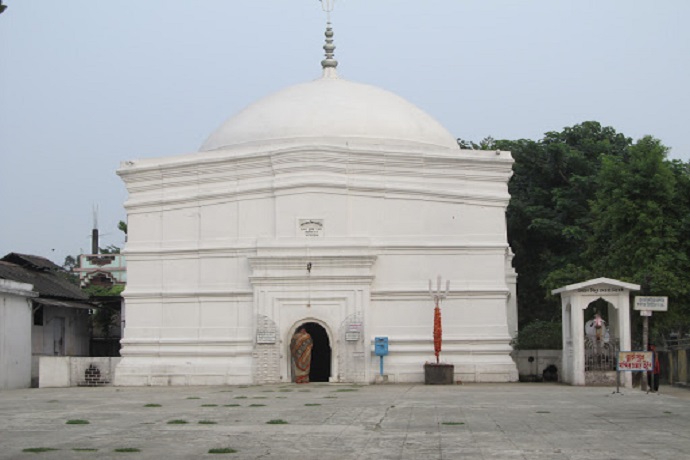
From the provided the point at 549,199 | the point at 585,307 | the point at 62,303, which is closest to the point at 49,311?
the point at 62,303

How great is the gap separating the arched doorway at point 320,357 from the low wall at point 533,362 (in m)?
5.92

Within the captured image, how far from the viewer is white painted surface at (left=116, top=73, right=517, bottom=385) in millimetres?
29688

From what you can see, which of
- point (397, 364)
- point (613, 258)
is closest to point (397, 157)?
point (397, 364)

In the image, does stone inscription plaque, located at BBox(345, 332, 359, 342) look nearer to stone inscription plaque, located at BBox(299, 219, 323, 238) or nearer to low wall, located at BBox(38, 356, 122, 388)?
stone inscription plaque, located at BBox(299, 219, 323, 238)

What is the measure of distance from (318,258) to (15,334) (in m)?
11.0

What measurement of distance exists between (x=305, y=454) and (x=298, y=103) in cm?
2196

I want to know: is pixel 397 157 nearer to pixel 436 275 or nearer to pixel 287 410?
pixel 436 275

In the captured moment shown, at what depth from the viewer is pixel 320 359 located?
32906 mm

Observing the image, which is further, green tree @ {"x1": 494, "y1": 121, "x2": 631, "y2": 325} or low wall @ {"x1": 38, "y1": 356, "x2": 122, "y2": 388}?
green tree @ {"x1": 494, "y1": 121, "x2": 631, "y2": 325}

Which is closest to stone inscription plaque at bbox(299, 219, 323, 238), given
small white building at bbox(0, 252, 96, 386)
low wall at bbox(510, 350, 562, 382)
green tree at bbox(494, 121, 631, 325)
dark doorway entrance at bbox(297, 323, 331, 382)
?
dark doorway entrance at bbox(297, 323, 331, 382)

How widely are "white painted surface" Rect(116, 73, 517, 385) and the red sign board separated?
6678 mm

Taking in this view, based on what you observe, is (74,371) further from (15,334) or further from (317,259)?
(317,259)

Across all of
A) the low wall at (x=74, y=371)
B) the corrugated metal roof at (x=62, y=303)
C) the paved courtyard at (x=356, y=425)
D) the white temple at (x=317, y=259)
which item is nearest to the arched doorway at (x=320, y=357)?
the white temple at (x=317, y=259)

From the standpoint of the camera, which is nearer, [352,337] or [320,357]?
[352,337]
